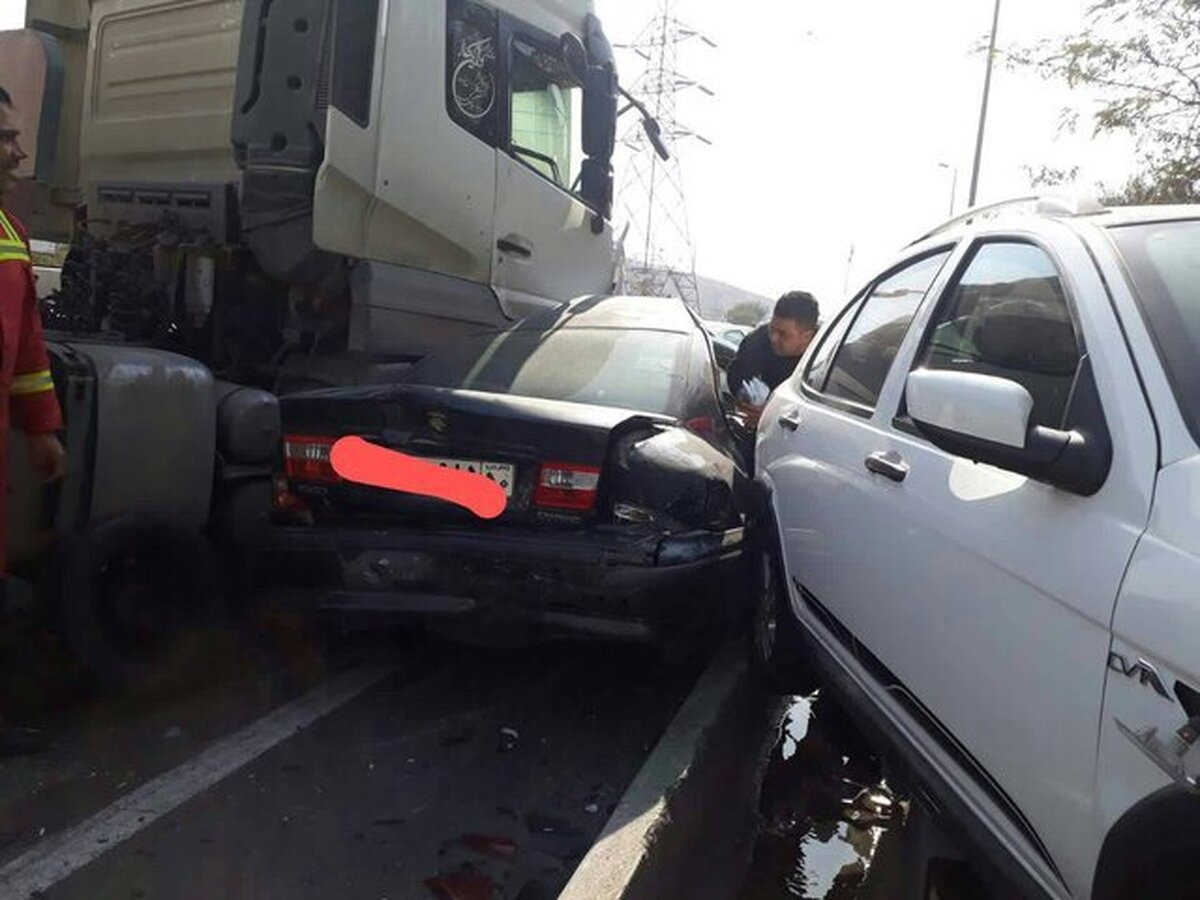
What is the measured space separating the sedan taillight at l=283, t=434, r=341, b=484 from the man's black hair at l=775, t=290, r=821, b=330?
8.86 feet

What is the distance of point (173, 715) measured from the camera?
3.57 metres

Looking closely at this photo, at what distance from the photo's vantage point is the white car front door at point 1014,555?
66.0 inches

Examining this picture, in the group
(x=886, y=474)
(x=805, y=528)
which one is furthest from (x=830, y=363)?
(x=886, y=474)

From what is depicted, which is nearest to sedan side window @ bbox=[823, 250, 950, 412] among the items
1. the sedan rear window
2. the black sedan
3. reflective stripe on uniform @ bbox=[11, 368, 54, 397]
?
the black sedan

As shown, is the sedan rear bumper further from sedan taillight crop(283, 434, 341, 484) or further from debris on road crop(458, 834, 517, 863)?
debris on road crop(458, 834, 517, 863)

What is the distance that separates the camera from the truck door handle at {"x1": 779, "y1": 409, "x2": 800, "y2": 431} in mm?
3746

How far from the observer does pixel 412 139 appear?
511cm

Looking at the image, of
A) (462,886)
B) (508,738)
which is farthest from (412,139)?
(462,886)

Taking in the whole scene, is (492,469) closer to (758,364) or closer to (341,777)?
(341,777)

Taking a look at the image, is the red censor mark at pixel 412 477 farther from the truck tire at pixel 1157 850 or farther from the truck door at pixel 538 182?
the truck door at pixel 538 182

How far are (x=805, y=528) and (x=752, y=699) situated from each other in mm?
895

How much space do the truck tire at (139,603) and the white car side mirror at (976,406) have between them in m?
2.78

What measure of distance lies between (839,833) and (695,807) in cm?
73

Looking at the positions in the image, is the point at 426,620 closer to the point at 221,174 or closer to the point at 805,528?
the point at 805,528
